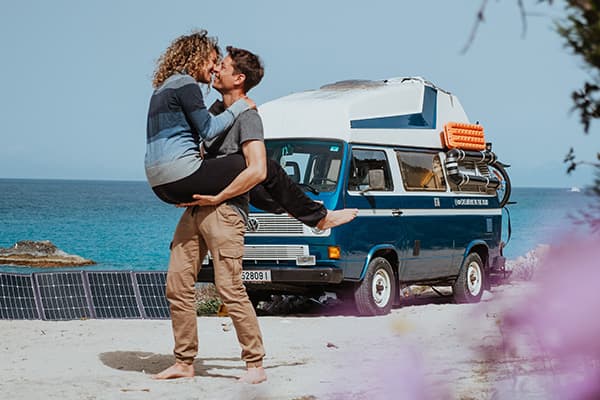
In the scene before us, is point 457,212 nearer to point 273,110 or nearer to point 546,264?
point 273,110

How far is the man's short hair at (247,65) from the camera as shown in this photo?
→ 19.9 ft

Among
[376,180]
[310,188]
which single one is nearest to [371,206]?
[376,180]

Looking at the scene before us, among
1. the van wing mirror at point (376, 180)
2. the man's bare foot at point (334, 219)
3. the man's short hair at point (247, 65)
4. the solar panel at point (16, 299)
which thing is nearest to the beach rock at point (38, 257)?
the solar panel at point (16, 299)

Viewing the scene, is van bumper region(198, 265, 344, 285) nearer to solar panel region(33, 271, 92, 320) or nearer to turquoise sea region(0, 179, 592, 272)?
solar panel region(33, 271, 92, 320)

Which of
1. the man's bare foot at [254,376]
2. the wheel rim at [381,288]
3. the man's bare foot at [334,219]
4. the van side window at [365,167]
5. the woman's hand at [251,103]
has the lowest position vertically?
the wheel rim at [381,288]

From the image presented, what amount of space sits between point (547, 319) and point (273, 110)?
35.1 feet

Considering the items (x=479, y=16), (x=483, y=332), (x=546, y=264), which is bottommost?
(x=483, y=332)

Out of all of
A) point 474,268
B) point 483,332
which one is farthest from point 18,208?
point 483,332

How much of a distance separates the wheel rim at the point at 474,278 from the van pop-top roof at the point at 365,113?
1.86 meters

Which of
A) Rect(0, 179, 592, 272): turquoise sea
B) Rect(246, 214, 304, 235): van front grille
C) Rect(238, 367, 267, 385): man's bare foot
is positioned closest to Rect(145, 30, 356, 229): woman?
Rect(238, 367, 267, 385): man's bare foot

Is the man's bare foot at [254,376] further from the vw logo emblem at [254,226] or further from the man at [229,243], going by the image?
the vw logo emblem at [254,226]

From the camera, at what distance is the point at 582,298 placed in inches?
42.8

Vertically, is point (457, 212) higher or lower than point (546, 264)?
lower

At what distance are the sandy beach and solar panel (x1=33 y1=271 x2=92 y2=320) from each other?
1.33ft
